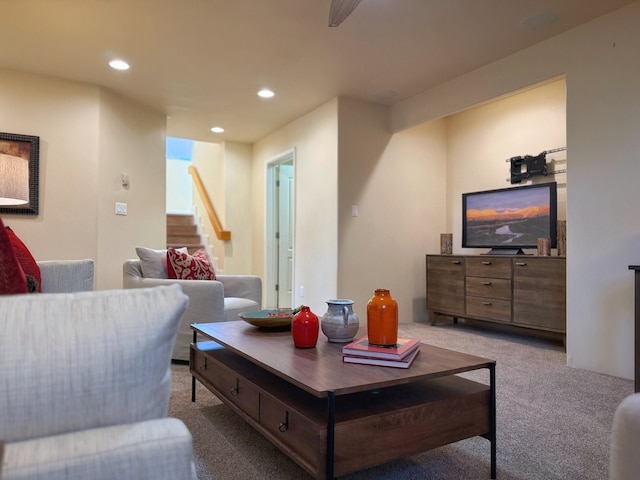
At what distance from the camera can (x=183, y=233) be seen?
752cm

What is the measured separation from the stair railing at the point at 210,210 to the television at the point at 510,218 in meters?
3.43

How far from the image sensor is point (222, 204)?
21.6 feet

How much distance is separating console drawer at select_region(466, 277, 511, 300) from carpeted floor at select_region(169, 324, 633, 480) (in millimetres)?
1023

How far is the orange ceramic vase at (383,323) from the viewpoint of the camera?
65.2 inches

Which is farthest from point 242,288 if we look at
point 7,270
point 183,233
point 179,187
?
point 179,187

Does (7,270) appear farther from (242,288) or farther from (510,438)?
(242,288)

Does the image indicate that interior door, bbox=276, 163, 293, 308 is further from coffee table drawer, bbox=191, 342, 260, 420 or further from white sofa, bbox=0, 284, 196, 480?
white sofa, bbox=0, 284, 196, 480

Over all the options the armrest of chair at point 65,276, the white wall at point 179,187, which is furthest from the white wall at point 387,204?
the white wall at point 179,187

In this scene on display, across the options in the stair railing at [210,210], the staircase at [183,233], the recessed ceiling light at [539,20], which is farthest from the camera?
the staircase at [183,233]

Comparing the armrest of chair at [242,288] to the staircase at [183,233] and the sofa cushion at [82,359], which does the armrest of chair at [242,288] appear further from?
the staircase at [183,233]

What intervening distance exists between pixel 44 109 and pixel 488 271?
177 inches

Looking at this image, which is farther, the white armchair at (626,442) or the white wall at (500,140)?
the white wall at (500,140)

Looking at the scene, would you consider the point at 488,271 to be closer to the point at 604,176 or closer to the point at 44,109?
the point at 604,176

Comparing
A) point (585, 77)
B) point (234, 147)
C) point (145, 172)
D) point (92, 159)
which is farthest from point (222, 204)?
point (585, 77)
